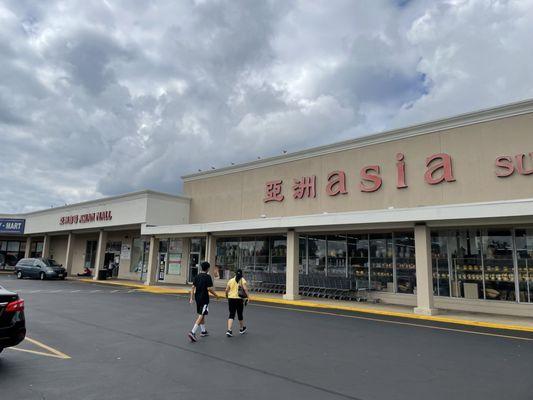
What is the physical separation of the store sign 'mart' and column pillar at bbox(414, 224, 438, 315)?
3.38m

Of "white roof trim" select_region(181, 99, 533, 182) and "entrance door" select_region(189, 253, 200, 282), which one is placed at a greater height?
"white roof trim" select_region(181, 99, 533, 182)

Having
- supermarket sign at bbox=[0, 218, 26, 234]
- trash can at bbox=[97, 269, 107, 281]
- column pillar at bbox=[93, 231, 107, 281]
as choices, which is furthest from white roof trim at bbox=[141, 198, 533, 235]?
supermarket sign at bbox=[0, 218, 26, 234]

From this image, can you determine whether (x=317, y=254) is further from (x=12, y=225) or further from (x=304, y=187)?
(x=12, y=225)

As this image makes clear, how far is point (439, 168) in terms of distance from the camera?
1727 centimetres

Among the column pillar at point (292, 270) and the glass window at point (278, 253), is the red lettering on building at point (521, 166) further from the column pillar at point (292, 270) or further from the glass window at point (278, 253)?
the glass window at point (278, 253)

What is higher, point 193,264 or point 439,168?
point 439,168

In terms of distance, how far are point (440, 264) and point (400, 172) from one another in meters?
4.41

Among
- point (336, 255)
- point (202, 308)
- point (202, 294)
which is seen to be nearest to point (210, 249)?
point (336, 255)

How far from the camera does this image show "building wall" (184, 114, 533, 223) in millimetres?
15688

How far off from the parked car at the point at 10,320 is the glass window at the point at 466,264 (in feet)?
51.7

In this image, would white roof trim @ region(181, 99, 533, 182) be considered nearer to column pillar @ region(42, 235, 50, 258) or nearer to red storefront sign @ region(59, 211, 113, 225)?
red storefront sign @ region(59, 211, 113, 225)

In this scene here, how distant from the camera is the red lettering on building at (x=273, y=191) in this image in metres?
23.1

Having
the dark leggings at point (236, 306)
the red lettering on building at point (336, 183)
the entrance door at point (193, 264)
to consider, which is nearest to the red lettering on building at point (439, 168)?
the red lettering on building at point (336, 183)

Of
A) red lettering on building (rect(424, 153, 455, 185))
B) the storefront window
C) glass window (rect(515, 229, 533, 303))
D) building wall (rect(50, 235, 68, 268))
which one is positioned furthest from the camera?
building wall (rect(50, 235, 68, 268))
